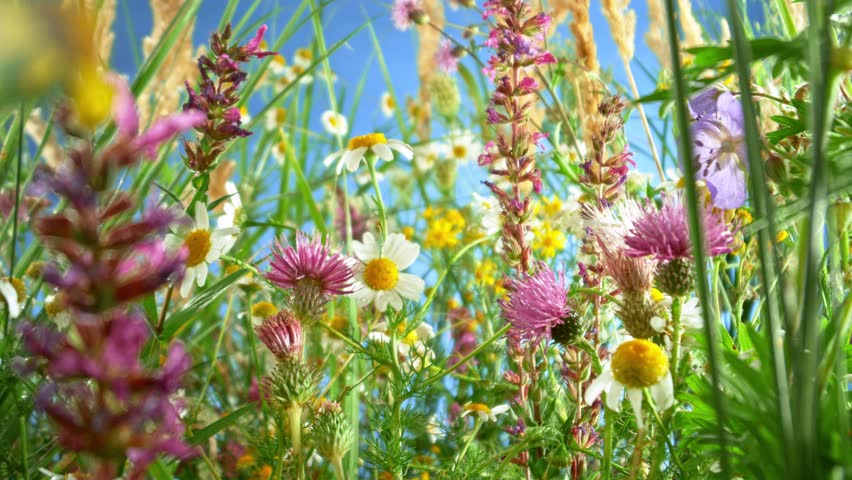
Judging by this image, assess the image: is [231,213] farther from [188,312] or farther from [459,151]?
[459,151]

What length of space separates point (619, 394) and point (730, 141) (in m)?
0.22

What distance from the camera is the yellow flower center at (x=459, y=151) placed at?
1.88 m

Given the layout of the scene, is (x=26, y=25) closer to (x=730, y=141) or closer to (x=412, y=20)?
(x=730, y=141)

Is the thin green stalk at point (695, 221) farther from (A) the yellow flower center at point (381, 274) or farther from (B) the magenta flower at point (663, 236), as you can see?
(A) the yellow flower center at point (381, 274)

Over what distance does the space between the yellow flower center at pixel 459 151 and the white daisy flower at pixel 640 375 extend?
147 cm

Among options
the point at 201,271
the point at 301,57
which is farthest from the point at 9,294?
the point at 301,57

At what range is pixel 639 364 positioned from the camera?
16.7 inches

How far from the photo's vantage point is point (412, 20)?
1298 millimetres

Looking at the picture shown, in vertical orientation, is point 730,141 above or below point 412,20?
below

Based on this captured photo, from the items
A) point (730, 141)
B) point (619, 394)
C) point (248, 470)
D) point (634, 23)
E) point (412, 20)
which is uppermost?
point (412, 20)

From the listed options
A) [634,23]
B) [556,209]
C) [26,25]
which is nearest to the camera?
[26,25]

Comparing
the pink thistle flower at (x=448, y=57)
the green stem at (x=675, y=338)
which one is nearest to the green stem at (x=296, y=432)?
the green stem at (x=675, y=338)

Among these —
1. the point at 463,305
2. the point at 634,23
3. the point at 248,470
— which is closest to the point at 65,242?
the point at 248,470

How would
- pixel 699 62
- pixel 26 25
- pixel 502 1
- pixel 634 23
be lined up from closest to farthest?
pixel 26 25, pixel 699 62, pixel 502 1, pixel 634 23
